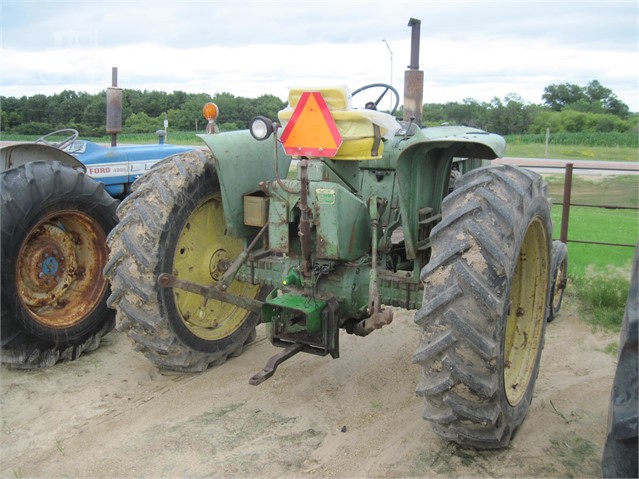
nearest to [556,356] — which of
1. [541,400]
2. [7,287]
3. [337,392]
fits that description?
[541,400]

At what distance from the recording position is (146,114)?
38.1ft

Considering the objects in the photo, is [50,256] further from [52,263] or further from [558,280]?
[558,280]

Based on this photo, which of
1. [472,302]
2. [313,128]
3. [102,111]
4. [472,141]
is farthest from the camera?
[102,111]

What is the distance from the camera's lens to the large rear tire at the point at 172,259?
3.95 meters

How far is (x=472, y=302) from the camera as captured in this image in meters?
2.83

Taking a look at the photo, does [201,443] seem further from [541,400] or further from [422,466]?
[541,400]

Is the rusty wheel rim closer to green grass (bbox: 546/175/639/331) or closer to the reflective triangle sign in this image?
the reflective triangle sign

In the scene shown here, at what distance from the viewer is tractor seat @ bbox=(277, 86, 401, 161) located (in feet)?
11.0

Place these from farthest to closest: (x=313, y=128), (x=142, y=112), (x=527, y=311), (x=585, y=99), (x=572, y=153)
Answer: (x=585, y=99) → (x=572, y=153) → (x=142, y=112) → (x=527, y=311) → (x=313, y=128)

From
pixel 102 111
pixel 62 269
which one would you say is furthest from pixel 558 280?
pixel 102 111

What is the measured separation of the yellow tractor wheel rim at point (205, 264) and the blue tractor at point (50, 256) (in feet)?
3.12

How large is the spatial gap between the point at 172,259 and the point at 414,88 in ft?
7.35

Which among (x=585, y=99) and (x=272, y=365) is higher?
(x=585, y=99)

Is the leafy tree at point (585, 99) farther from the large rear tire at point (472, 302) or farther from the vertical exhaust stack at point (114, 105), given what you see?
the large rear tire at point (472, 302)
